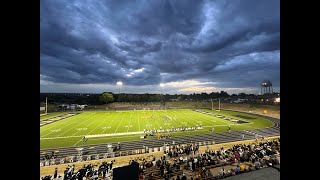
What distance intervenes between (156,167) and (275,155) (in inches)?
434
